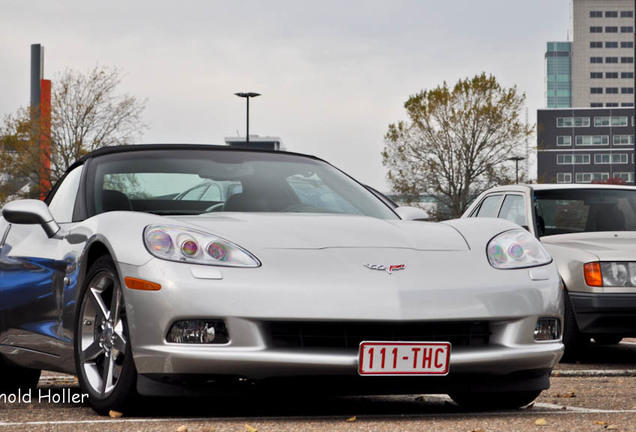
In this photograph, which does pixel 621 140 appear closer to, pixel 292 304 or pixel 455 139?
pixel 455 139

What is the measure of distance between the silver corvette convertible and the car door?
33 millimetres

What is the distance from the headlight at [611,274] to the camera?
8.78 meters

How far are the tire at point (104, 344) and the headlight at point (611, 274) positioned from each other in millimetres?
5175

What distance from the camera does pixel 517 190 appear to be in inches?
409

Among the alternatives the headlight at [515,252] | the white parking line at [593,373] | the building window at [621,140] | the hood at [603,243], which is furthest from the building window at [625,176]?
the headlight at [515,252]

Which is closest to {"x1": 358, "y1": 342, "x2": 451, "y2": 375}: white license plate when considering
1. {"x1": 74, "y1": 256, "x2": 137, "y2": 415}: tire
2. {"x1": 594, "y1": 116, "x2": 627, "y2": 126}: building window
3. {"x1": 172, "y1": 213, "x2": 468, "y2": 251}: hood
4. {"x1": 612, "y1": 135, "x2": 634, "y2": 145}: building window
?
{"x1": 172, "y1": 213, "x2": 468, "y2": 251}: hood

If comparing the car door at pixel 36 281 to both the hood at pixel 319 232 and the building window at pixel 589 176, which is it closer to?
the hood at pixel 319 232

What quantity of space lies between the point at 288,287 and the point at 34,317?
6.18ft

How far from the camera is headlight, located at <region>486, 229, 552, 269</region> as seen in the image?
15.7 ft

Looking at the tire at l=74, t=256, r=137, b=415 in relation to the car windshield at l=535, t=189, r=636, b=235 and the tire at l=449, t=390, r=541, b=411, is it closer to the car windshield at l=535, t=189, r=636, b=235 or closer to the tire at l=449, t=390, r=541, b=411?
the tire at l=449, t=390, r=541, b=411

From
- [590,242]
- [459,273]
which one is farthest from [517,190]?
[459,273]

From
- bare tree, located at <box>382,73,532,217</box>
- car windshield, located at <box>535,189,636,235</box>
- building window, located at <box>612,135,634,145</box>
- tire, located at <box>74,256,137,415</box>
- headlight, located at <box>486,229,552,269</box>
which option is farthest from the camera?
building window, located at <box>612,135,634,145</box>

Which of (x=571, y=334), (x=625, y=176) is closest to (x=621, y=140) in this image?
(x=625, y=176)

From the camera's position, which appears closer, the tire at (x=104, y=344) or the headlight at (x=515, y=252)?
the tire at (x=104, y=344)
